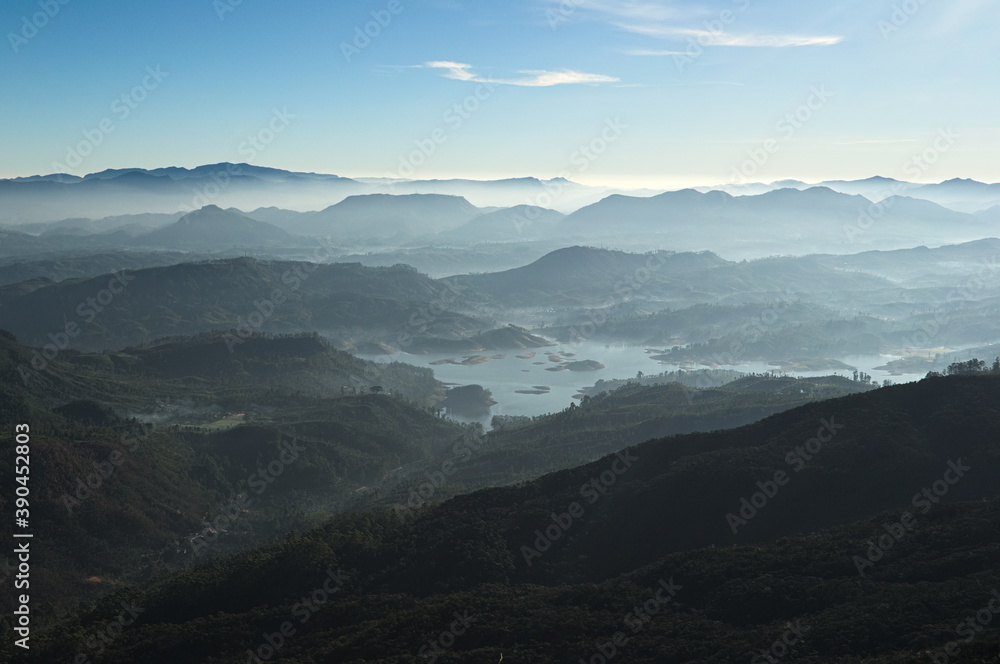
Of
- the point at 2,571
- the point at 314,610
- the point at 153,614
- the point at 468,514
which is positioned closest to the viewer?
the point at 314,610

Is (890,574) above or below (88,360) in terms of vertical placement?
below

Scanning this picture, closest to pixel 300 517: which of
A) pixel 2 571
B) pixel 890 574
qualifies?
pixel 2 571

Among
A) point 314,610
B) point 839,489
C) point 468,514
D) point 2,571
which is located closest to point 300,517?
point 2,571

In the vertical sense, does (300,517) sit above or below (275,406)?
below

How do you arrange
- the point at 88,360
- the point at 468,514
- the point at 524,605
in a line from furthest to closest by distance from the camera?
1. the point at 88,360
2. the point at 468,514
3. the point at 524,605

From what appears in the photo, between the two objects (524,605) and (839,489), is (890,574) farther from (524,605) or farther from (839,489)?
(524,605)

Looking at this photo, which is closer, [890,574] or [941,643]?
[941,643]

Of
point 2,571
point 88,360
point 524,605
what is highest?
point 88,360

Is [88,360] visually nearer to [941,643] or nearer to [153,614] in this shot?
[153,614]

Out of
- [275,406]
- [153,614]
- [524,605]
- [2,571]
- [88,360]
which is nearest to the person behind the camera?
[524,605]
